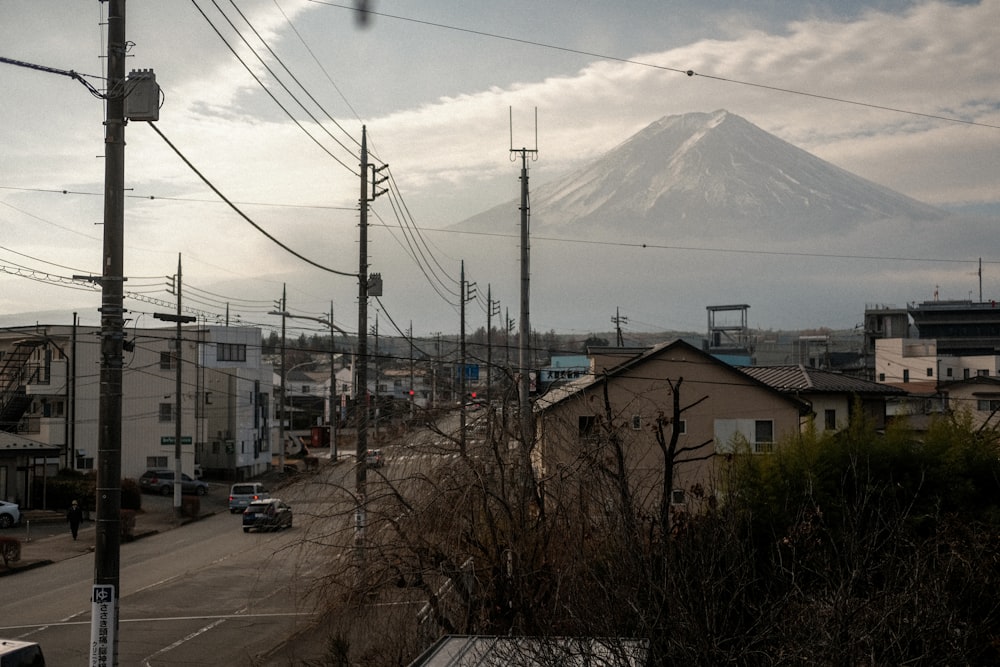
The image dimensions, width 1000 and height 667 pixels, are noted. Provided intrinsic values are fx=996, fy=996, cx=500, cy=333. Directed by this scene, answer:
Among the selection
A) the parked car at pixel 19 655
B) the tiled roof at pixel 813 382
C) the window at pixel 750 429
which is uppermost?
the tiled roof at pixel 813 382

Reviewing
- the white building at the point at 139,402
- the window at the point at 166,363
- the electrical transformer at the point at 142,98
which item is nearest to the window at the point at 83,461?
the white building at the point at 139,402

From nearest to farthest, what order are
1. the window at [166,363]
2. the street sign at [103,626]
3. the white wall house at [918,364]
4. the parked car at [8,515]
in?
the street sign at [103,626] → the parked car at [8,515] → the window at [166,363] → the white wall house at [918,364]

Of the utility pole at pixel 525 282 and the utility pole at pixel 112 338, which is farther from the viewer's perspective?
the utility pole at pixel 525 282

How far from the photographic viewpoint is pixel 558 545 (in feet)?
44.8

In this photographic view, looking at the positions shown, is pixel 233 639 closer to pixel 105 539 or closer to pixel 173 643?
pixel 173 643

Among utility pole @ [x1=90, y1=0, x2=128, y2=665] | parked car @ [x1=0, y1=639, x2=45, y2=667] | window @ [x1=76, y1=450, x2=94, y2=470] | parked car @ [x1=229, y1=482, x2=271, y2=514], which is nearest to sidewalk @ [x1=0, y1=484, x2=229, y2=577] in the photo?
parked car @ [x1=229, y1=482, x2=271, y2=514]

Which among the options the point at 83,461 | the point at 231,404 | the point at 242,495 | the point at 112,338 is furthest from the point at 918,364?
the point at 112,338

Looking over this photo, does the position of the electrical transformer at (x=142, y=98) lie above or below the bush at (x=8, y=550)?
above

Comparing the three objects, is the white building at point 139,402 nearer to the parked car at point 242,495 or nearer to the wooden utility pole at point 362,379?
the parked car at point 242,495

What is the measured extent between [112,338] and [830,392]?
34483mm

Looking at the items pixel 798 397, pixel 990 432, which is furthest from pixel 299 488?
pixel 798 397

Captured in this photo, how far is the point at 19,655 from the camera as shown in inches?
569

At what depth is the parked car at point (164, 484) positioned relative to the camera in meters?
54.6

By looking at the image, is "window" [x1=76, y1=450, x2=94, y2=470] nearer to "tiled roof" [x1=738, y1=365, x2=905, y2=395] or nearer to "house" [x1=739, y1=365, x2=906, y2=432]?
"tiled roof" [x1=738, y1=365, x2=905, y2=395]
